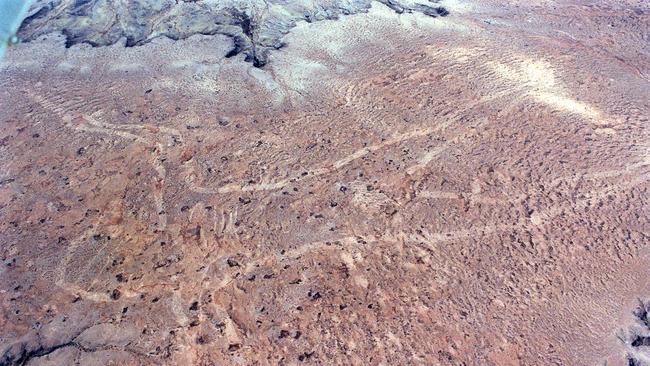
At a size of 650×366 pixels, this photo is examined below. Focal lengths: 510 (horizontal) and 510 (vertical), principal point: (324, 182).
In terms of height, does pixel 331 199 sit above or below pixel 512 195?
below

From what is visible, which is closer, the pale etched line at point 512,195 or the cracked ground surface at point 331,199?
the cracked ground surface at point 331,199

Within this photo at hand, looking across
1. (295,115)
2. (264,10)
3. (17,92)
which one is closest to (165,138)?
(295,115)

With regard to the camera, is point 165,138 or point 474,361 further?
point 165,138

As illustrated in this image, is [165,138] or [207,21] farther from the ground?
[207,21]

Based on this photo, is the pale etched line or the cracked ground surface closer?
the cracked ground surface

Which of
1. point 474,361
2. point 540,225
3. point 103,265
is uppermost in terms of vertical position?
point 540,225

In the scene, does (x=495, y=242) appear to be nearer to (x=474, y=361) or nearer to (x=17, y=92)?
(x=474, y=361)

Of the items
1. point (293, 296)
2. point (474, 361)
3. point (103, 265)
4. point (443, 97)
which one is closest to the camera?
point (474, 361)

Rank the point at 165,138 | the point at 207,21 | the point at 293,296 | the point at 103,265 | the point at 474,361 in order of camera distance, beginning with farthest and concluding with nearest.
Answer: the point at 207,21 < the point at 165,138 < the point at 103,265 < the point at 293,296 < the point at 474,361
